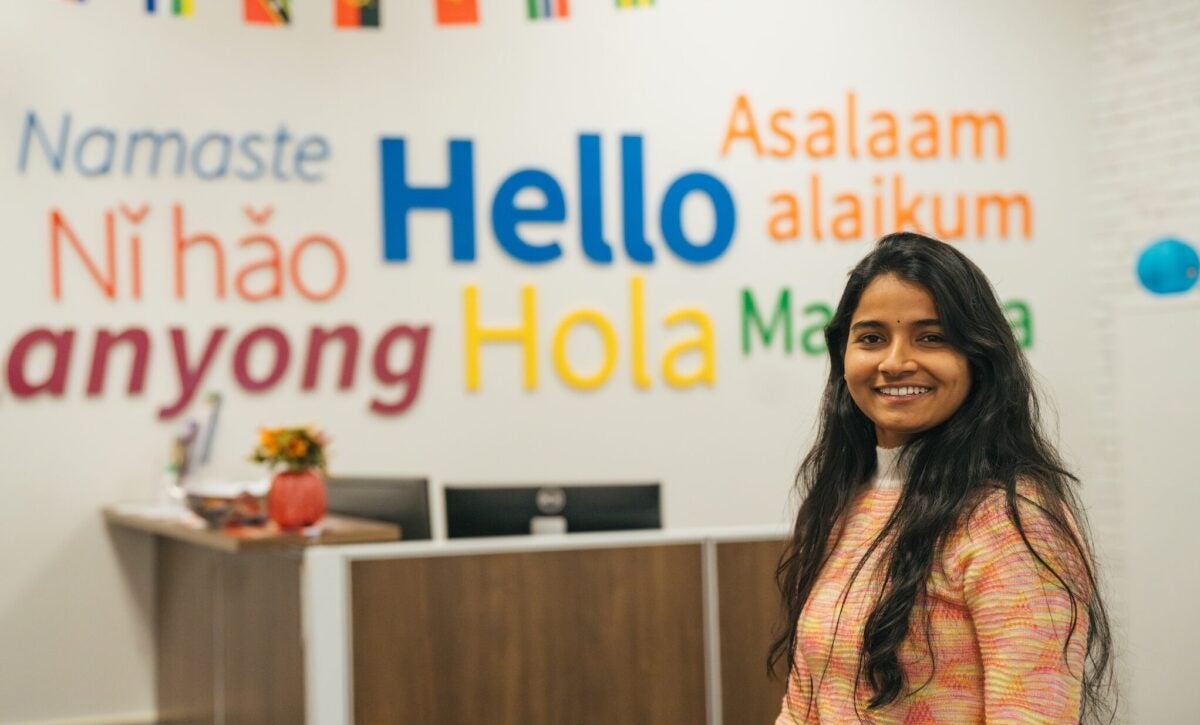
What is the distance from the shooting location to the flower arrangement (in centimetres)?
370

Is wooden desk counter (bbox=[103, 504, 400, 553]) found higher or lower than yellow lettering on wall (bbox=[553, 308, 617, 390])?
lower

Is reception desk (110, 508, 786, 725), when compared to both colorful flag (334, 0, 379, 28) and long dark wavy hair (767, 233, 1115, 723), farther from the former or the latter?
colorful flag (334, 0, 379, 28)

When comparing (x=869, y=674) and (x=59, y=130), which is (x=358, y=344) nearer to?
(x=59, y=130)

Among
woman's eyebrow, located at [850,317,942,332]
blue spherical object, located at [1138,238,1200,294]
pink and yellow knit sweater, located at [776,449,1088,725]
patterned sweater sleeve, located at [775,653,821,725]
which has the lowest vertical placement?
patterned sweater sleeve, located at [775,653,821,725]

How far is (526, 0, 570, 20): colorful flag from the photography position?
5.83m

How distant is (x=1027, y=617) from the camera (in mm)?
1470

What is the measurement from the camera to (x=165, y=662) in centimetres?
503

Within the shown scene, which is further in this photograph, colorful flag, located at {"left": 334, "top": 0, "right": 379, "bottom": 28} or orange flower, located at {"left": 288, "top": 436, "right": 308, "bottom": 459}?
colorful flag, located at {"left": 334, "top": 0, "right": 379, "bottom": 28}

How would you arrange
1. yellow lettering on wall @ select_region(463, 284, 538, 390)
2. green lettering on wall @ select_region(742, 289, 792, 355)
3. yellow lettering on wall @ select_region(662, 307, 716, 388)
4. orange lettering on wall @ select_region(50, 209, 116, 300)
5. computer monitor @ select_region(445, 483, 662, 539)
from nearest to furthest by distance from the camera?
computer monitor @ select_region(445, 483, 662, 539) → orange lettering on wall @ select_region(50, 209, 116, 300) → yellow lettering on wall @ select_region(463, 284, 538, 390) → yellow lettering on wall @ select_region(662, 307, 716, 388) → green lettering on wall @ select_region(742, 289, 792, 355)

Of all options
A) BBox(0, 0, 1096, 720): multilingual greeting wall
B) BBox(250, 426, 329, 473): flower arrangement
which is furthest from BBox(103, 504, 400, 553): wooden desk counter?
BBox(0, 0, 1096, 720): multilingual greeting wall

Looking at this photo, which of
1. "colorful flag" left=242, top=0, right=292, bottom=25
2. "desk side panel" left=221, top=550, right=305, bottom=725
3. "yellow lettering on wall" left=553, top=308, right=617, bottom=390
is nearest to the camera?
"desk side panel" left=221, top=550, right=305, bottom=725

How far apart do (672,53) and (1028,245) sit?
1777mm

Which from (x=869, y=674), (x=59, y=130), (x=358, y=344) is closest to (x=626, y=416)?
(x=358, y=344)

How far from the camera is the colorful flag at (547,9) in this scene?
5828mm
